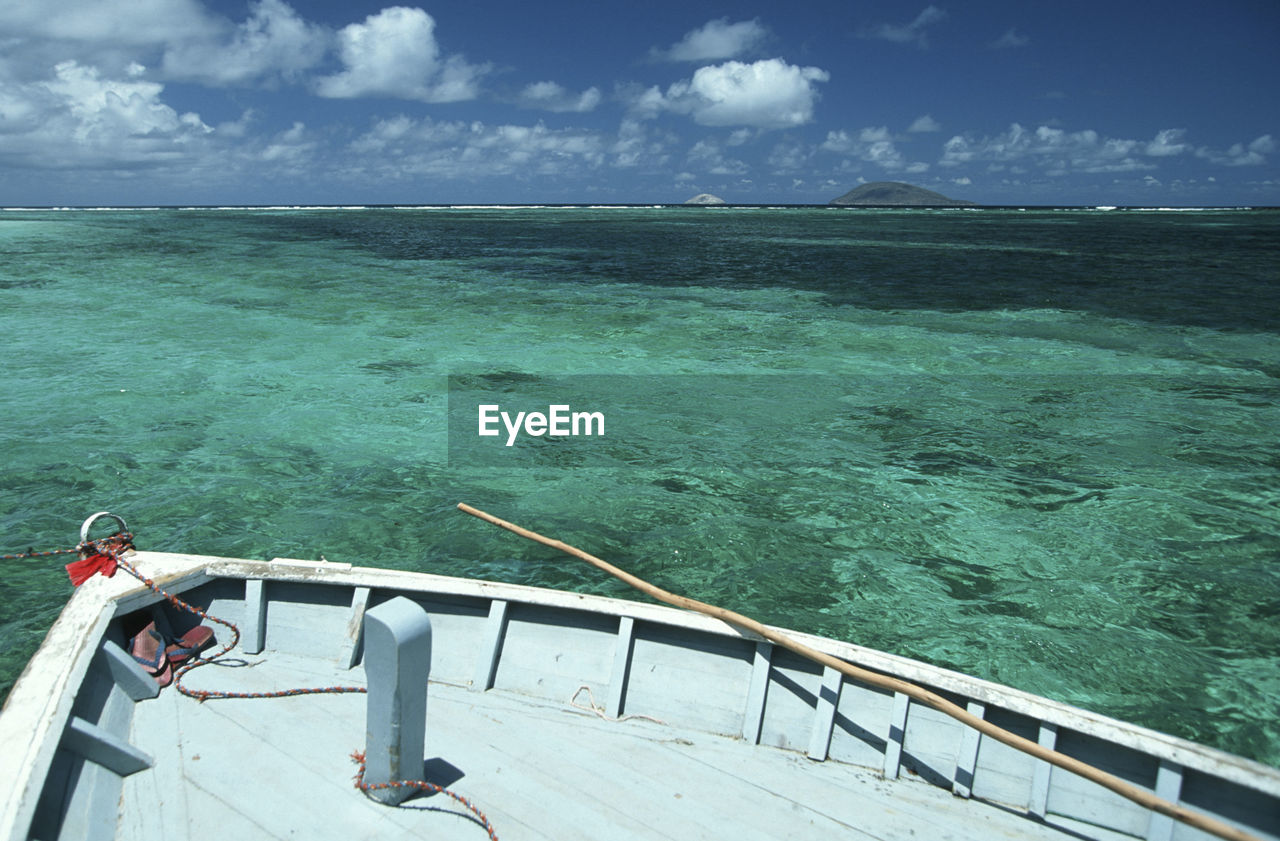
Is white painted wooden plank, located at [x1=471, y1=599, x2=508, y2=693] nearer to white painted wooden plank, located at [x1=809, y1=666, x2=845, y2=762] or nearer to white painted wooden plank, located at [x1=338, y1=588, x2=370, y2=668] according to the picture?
white painted wooden plank, located at [x1=338, y1=588, x2=370, y2=668]

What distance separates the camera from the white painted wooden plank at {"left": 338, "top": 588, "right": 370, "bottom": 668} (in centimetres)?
586

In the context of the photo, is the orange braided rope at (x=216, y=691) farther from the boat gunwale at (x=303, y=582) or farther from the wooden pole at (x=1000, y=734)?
the wooden pole at (x=1000, y=734)

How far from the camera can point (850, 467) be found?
40.8 ft

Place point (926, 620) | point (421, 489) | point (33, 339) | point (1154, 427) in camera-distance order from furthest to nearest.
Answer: point (33, 339), point (1154, 427), point (421, 489), point (926, 620)

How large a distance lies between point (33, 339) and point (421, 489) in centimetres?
1750

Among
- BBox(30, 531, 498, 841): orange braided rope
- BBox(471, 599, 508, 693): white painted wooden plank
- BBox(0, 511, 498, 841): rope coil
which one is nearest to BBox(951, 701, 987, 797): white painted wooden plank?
BBox(30, 531, 498, 841): orange braided rope

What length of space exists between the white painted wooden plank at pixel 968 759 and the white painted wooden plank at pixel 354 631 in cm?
424

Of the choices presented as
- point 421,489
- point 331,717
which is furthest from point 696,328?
point 331,717

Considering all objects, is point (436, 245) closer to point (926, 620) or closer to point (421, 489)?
point (421, 489)

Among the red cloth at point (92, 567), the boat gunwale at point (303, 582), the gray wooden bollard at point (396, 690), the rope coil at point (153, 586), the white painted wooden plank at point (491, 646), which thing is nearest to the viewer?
the boat gunwale at point (303, 582)

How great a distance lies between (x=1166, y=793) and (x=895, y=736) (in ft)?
4.77

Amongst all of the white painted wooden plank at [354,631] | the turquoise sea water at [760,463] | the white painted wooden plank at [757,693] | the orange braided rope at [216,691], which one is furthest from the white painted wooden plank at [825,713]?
the white painted wooden plank at [354,631]

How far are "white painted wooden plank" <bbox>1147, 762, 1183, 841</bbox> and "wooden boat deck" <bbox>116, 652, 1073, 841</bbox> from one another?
47 centimetres

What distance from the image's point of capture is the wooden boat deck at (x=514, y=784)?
4328 millimetres
